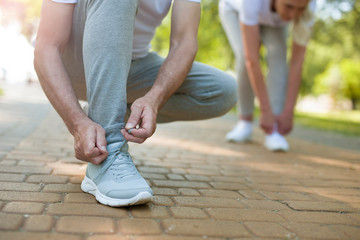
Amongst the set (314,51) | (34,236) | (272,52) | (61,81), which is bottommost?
(314,51)

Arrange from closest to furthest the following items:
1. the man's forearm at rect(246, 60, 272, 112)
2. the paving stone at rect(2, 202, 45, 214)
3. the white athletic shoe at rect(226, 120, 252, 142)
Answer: the paving stone at rect(2, 202, 45, 214), the man's forearm at rect(246, 60, 272, 112), the white athletic shoe at rect(226, 120, 252, 142)

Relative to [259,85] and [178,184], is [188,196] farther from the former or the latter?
[259,85]

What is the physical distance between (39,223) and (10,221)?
0.10 metres

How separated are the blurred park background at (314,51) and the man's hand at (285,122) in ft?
7.19

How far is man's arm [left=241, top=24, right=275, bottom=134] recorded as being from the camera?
11.2 feet

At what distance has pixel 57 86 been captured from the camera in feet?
5.56

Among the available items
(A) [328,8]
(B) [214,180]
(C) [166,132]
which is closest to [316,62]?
(A) [328,8]

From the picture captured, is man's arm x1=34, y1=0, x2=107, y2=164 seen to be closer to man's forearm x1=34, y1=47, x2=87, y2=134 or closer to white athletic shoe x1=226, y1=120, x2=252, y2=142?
man's forearm x1=34, y1=47, x2=87, y2=134

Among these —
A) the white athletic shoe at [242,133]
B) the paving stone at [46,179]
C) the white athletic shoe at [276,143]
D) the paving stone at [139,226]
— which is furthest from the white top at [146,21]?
the white athletic shoe at [242,133]

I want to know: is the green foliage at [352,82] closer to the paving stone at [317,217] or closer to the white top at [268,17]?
the white top at [268,17]

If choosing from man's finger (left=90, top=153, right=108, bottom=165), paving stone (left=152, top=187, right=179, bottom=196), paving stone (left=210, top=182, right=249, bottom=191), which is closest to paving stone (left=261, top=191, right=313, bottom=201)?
paving stone (left=210, top=182, right=249, bottom=191)

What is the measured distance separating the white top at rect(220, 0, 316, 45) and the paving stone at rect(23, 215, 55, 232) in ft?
8.30

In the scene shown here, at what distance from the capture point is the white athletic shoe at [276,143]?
11.5 feet

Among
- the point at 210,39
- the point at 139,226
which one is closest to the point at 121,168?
the point at 139,226
